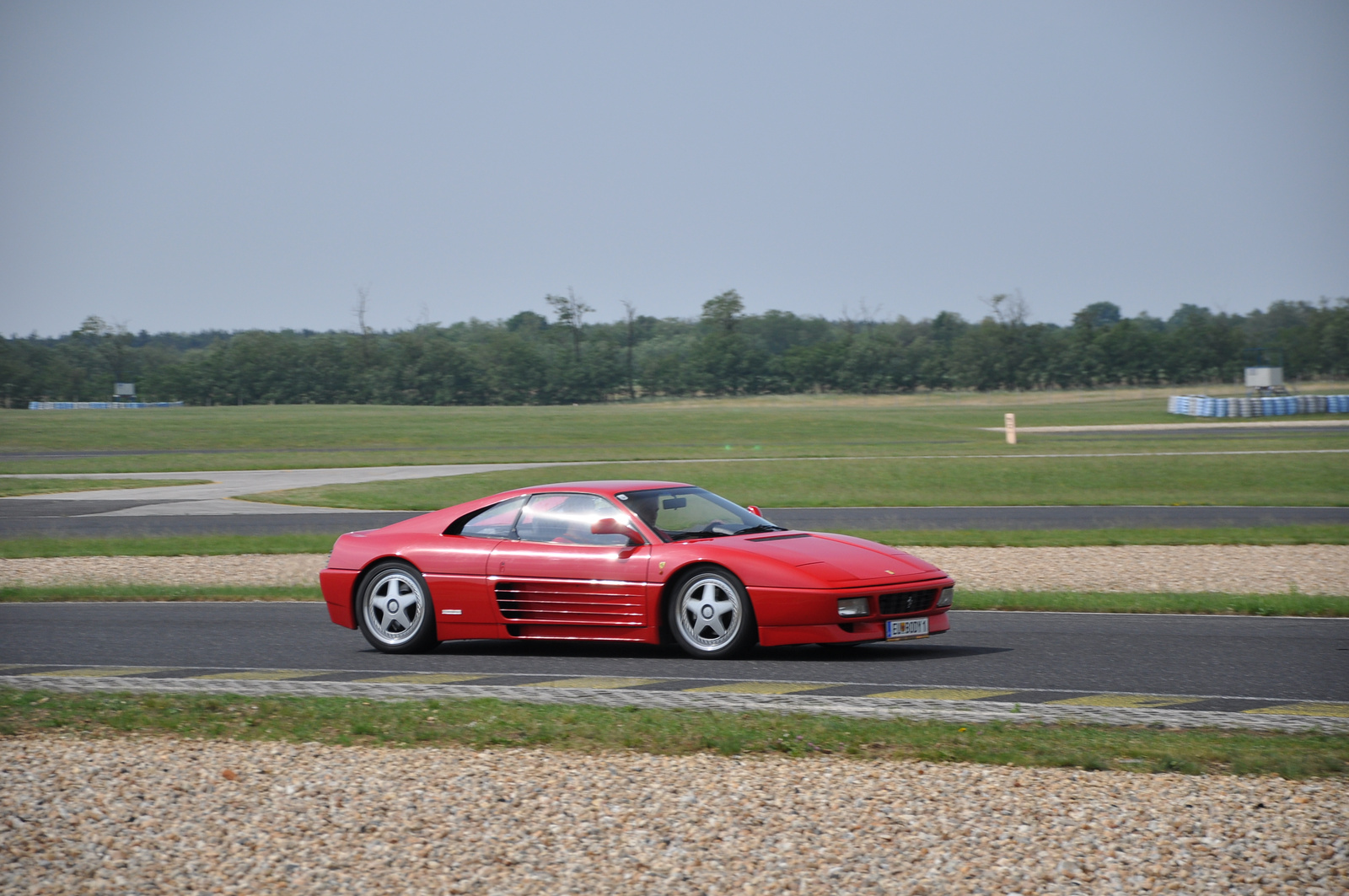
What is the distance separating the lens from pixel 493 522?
9.67 m

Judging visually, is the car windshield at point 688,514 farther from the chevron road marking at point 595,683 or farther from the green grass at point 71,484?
the green grass at point 71,484

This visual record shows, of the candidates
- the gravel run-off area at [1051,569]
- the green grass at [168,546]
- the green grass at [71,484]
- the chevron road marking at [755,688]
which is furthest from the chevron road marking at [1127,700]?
the green grass at [71,484]

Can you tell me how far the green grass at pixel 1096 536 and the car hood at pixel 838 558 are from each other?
27.6ft

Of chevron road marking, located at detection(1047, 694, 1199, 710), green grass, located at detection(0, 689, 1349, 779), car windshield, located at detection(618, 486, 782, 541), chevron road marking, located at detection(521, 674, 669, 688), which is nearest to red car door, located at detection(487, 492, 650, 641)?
car windshield, located at detection(618, 486, 782, 541)

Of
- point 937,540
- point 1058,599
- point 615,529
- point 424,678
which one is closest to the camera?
point 424,678

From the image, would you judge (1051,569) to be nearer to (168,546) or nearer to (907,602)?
(907,602)

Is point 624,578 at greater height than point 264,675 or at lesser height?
greater

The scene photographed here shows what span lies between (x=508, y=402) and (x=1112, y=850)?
110090mm

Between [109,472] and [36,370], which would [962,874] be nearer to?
[109,472]

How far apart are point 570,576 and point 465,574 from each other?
2.74ft

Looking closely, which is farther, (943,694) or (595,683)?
(595,683)

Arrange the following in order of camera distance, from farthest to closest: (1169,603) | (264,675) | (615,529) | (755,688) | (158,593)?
(158,593) → (1169,603) → (615,529) → (264,675) → (755,688)

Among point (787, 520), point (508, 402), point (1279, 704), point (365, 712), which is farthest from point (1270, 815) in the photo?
point (508, 402)

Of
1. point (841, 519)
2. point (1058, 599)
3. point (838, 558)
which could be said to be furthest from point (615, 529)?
point (841, 519)
